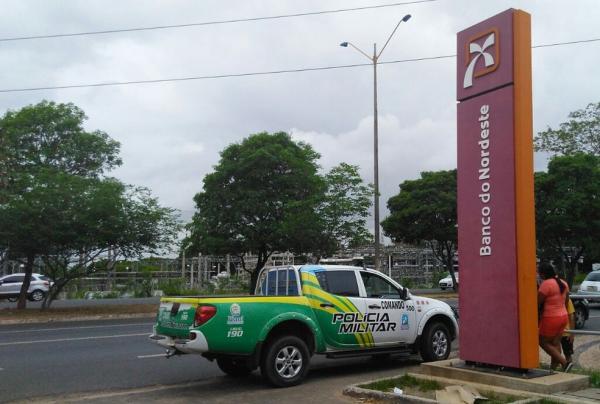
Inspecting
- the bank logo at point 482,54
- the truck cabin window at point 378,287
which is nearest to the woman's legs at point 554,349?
the truck cabin window at point 378,287

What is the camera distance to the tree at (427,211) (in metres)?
32.3

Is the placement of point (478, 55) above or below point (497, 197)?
above

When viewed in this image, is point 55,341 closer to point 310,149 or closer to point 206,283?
point 310,149

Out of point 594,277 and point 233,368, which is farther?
point 594,277

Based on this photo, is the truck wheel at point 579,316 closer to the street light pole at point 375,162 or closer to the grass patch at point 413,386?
the street light pole at point 375,162

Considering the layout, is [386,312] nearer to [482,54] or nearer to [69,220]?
[482,54]

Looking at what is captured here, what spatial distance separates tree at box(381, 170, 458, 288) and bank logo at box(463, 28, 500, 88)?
2394 cm

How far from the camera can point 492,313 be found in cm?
805

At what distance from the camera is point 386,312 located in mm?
10141

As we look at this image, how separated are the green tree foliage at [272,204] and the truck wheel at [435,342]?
14.1 meters

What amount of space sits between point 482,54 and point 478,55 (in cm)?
8

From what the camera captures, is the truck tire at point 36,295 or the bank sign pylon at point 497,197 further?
the truck tire at point 36,295

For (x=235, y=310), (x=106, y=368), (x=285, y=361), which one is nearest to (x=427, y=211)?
(x=106, y=368)

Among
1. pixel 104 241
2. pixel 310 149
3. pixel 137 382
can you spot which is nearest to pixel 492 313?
pixel 137 382
